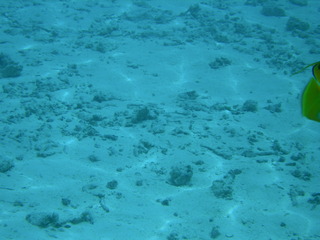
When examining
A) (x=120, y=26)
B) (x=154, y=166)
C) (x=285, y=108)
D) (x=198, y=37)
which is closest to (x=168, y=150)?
(x=154, y=166)

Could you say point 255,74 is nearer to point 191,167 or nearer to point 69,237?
point 191,167

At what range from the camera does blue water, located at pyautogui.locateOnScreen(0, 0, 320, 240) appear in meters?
3.51

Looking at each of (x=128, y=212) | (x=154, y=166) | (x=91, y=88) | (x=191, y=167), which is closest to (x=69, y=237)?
(x=128, y=212)

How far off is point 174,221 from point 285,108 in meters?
3.87

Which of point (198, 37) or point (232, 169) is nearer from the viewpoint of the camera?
point (232, 169)

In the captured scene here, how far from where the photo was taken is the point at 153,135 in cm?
492

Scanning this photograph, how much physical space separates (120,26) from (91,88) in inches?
165

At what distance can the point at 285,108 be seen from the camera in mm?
5973

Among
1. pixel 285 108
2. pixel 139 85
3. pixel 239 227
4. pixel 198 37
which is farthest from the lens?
pixel 198 37

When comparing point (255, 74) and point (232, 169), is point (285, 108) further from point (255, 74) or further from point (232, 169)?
point (232, 169)

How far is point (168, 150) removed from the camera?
15.2 feet

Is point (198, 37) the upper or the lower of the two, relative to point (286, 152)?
upper

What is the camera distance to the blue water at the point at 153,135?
3508 mm

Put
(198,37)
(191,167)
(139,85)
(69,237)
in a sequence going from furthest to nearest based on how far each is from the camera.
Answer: (198,37)
(139,85)
(191,167)
(69,237)
